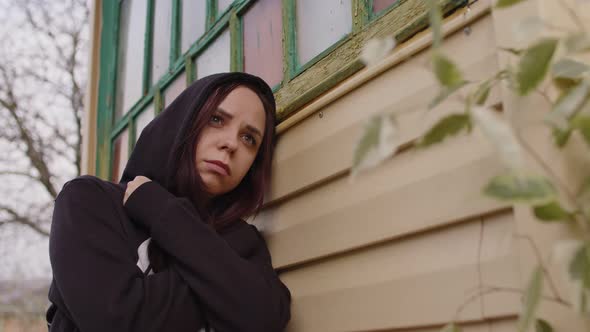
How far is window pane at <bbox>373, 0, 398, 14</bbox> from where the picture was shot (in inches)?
58.0

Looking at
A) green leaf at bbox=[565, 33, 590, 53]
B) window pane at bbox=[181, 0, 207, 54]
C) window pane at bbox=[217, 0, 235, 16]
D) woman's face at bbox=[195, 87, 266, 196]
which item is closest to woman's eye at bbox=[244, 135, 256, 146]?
woman's face at bbox=[195, 87, 266, 196]

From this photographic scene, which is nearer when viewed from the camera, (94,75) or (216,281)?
(216,281)

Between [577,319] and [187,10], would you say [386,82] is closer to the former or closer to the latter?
[577,319]

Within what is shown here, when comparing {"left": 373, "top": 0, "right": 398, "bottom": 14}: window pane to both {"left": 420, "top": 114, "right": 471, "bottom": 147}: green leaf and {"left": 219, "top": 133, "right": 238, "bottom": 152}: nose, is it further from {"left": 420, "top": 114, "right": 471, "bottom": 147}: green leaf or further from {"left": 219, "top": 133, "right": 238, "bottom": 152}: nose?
{"left": 420, "top": 114, "right": 471, "bottom": 147}: green leaf

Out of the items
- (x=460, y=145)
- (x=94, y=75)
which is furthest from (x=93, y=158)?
(x=460, y=145)

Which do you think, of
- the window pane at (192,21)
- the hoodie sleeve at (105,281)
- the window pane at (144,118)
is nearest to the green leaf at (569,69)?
the hoodie sleeve at (105,281)

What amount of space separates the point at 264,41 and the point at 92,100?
2.44 m

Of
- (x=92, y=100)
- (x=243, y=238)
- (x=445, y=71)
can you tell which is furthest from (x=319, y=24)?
(x=92, y=100)

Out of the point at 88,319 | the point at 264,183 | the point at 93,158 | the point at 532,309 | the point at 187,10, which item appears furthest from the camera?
the point at 93,158

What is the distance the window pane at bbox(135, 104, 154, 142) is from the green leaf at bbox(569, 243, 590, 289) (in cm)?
262

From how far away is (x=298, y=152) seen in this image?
1681 mm

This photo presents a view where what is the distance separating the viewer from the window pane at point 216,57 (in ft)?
7.58

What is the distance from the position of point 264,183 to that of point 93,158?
2544 mm

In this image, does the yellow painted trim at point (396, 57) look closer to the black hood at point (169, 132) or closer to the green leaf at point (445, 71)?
the black hood at point (169, 132)
